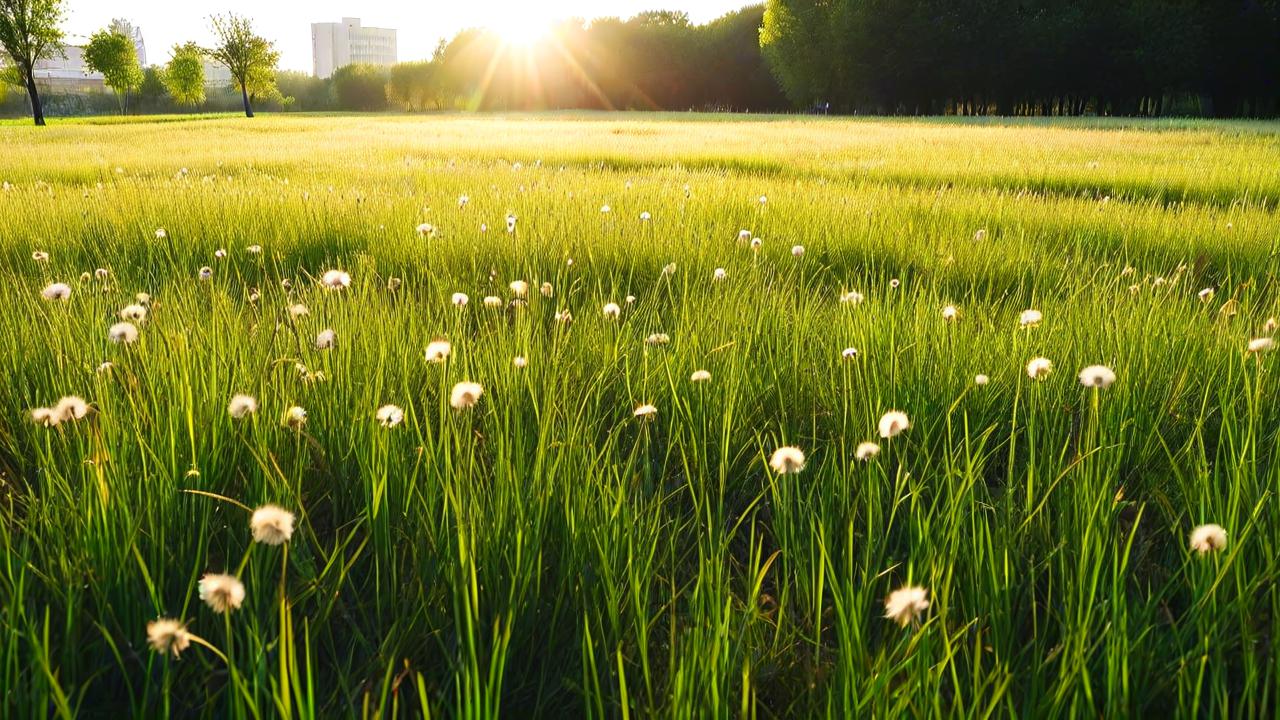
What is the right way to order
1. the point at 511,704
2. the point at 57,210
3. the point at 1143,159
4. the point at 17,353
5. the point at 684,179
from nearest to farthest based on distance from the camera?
the point at 511,704
the point at 17,353
the point at 57,210
the point at 684,179
the point at 1143,159

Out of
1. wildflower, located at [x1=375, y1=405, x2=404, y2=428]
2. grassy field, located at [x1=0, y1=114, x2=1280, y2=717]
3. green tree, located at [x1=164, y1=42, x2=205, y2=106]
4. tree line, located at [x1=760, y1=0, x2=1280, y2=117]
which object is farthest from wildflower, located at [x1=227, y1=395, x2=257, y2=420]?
green tree, located at [x1=164, y1=42, x2=205, y2=106]

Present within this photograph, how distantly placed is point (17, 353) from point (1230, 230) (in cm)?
525

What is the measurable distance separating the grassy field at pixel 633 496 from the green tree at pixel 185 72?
215ft

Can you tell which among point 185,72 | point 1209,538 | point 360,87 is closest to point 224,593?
point 1209,538

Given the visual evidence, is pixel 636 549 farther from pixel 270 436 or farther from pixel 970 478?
pixel 270 436

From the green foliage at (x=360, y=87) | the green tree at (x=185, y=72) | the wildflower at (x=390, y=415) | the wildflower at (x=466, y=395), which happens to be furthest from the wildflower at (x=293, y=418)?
the green foliage at (x=360, y=87)

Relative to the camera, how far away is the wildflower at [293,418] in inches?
51.8

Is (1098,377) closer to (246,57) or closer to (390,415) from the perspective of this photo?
(390,415)

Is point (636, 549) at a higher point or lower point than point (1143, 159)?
lower

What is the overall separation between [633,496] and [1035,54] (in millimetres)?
50333

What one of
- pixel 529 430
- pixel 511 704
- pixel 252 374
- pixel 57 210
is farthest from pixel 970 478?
pixel 57 210

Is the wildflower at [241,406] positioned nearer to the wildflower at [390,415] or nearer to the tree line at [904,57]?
the wildflower at [390,415]

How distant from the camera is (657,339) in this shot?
1.96 meters

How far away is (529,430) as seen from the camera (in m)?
1.63
